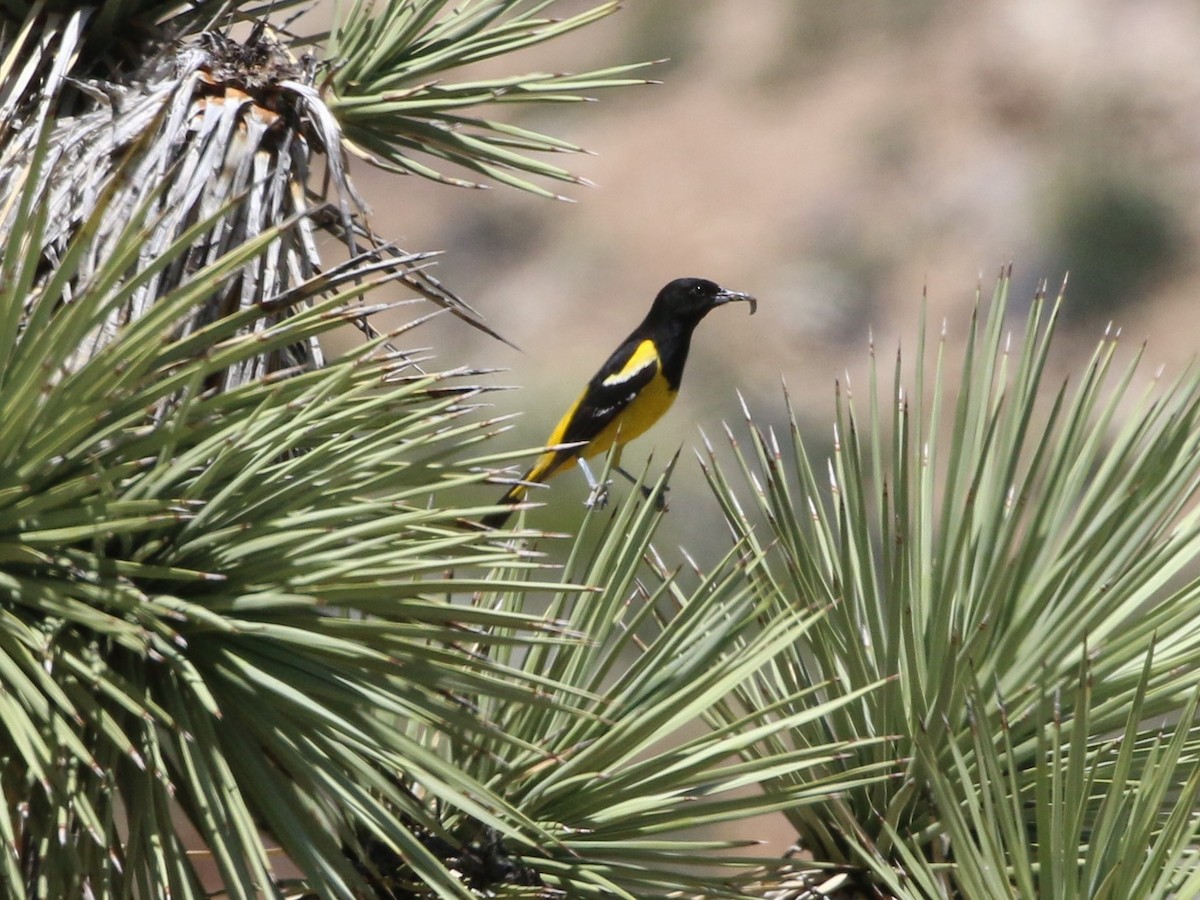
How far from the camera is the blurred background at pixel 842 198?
21422 millimetres

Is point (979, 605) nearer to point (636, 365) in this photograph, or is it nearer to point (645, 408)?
point (645, 408)

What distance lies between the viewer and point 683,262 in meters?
24.3

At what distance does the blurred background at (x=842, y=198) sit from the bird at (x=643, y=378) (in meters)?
12.5

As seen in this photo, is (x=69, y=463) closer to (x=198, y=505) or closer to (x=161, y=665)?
(x=198, y=505)

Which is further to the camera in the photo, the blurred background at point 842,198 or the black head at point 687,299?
the blurred background at point 842,198

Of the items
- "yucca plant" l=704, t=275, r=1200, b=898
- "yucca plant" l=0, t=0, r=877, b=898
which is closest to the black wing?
"yucca plant" l=704, t=275, r=1200, b=898

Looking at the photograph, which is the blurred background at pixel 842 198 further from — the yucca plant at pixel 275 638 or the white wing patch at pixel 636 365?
the yucca plant at pixel 275 638

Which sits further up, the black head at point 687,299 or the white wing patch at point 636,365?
the black head at point 687,299

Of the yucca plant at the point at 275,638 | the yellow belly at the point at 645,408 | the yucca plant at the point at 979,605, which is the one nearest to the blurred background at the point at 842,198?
the yellow belly at the point at 645,408

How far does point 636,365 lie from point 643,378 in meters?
0.10

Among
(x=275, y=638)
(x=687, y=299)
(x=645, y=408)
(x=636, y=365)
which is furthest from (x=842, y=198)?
(x=275, y=638)

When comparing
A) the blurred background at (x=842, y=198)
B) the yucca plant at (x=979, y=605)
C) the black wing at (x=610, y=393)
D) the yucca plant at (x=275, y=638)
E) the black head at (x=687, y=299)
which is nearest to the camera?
the yucca plant at (x=275, y=638)

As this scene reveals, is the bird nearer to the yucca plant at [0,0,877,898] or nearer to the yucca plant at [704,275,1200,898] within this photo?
the yucca plant at [704,275,1200,898]

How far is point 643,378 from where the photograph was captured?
18.2 feet
